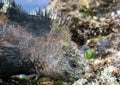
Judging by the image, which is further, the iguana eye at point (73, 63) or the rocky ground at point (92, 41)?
the iguana eye at point (73, 63)

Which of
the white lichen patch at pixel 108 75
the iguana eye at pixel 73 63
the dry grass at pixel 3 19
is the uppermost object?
the dry grass at pixel 3 19

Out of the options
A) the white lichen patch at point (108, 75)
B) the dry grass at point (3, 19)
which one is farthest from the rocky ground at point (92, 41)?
the dry grass at point (3, 19)

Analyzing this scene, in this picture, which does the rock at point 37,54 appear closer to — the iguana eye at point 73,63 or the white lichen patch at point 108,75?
the iguana eye at point 73,63

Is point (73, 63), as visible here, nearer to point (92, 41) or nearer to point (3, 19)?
point (3, 19)

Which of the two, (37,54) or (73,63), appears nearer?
(37,54)

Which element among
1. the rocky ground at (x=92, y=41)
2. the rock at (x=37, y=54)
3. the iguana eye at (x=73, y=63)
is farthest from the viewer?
the iguana eye at (x=73, y=63)

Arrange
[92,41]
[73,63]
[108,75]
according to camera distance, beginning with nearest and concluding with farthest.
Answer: [108,75] < [73,63] < [92,41]

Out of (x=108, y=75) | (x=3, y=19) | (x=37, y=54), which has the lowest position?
(x=108, y=75)

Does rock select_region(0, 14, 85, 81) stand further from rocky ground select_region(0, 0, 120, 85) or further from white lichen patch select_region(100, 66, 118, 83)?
white lichen patch select_region(100, 66, 118, 83)

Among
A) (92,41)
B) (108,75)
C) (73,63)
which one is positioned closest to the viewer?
(108,75)

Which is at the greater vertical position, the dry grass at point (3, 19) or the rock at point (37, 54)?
the dry grass at point (3, 19)

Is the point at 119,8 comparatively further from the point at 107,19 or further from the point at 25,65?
the point at 25,65

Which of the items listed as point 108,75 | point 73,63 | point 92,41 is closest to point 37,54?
point 73,63
